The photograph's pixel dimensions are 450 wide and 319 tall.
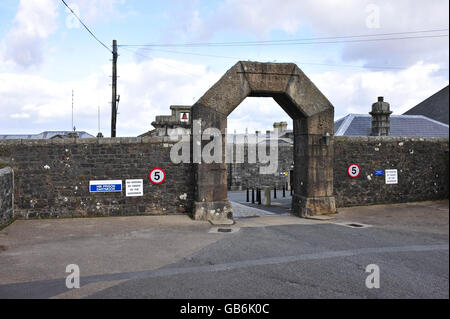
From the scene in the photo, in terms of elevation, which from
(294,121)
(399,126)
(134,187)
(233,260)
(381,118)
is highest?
(381,118)

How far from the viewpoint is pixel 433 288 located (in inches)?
168

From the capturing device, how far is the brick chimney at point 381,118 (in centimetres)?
2020

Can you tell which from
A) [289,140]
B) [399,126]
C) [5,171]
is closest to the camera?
[5,171]

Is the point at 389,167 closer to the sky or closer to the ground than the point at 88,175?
closer to the sky

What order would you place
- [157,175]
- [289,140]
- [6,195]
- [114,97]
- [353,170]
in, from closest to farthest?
[6,195]
[157,175]
[353,170]
[114,97]
[289,140]

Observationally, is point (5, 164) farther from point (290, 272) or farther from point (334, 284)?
point (334, 284)

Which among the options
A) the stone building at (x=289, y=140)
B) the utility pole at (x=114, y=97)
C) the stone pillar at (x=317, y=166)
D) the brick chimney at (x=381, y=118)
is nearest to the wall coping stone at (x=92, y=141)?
the stone pillar at (x=317, y=166)

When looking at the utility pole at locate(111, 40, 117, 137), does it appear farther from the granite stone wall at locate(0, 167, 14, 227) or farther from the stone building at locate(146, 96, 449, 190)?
the granite stone wall at locate(0, 167, 14, 227)

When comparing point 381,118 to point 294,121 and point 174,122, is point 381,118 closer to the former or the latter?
point 294,121

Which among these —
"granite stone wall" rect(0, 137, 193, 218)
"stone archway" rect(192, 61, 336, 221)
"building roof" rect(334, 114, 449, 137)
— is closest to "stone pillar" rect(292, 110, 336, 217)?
"stone archway" rect(192, 61, 336, 221)

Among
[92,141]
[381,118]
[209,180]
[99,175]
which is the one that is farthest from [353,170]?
[381,118]

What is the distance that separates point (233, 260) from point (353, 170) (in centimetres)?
736

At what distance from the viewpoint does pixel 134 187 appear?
10.3 meters
